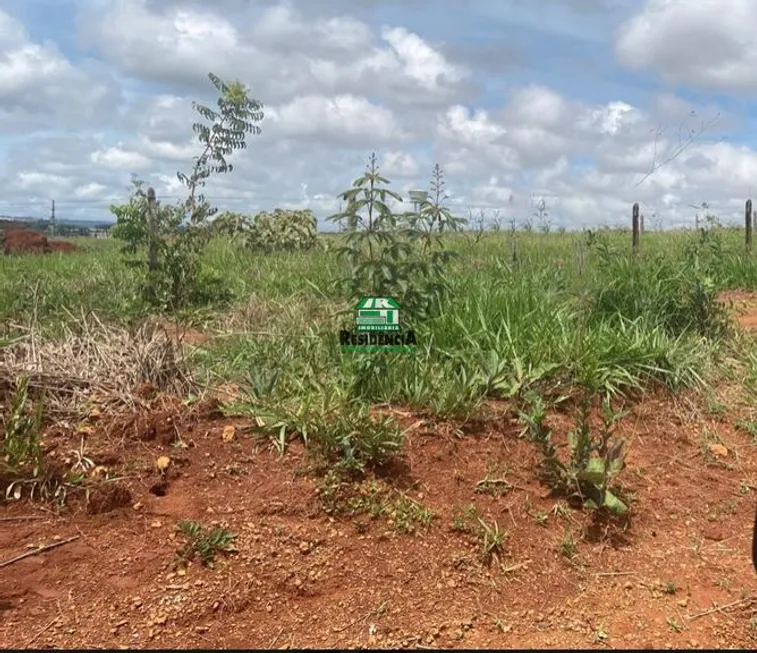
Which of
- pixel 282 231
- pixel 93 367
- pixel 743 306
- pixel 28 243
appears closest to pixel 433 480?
pixel 93 367

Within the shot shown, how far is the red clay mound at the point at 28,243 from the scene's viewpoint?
1365cm

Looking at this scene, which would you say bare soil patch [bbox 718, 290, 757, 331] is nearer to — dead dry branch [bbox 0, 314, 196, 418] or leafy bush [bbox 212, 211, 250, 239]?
dead dry branch [bbox 0, 314, 196, 418]

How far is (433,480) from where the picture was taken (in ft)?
10.5

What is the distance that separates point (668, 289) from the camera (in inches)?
217

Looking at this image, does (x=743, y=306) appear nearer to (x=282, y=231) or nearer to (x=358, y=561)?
(x=358, y=561)

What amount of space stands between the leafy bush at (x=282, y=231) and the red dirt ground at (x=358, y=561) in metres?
8.42

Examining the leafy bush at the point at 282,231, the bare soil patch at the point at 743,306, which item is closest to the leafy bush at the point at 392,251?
the bare soil patch at the point at 743,306

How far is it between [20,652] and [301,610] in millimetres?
898

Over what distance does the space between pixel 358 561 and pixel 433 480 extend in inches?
24.5

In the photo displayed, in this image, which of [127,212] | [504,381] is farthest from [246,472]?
[127,212]

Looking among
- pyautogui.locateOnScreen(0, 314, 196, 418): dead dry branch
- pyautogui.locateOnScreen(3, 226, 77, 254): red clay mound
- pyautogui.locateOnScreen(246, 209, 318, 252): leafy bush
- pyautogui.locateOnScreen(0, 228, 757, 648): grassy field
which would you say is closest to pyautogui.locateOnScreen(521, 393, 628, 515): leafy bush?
pyautogui.locateOnScreen(0, 228, 757, 648): grassy field

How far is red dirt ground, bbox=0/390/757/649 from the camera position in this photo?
2412mm

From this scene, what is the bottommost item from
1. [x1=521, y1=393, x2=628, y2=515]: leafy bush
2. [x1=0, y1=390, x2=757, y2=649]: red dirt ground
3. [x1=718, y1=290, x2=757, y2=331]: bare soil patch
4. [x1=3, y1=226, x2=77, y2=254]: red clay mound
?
[x1=0, y1=390, x2=757, y2=649]: red dirt ground

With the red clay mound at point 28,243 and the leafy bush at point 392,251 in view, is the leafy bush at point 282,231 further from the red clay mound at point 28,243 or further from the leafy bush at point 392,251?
the leafy bush at point 392,251
